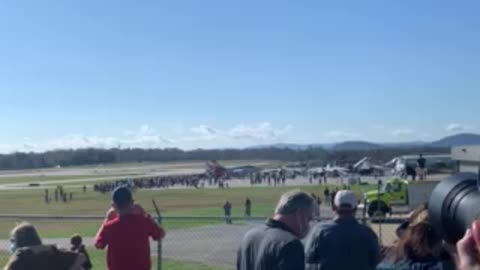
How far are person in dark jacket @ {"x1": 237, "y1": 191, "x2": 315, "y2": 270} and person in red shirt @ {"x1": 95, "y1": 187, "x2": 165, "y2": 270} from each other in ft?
6.31

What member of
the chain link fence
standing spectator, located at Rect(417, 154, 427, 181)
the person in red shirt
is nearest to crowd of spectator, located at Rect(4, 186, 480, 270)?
the person in red shirt

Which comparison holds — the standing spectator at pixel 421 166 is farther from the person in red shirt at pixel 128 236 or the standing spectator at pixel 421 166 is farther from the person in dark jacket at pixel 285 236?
the person in dark jacket at pixel 285 236

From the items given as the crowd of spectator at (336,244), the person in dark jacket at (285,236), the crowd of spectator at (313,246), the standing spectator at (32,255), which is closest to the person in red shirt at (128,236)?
the crowd of spectator at (313,246)

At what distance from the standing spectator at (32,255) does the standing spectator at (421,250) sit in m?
2.22

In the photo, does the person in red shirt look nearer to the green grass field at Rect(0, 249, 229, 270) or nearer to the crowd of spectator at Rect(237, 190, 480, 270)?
the crowd of spectator at Rect(237, 190, 480, 270)

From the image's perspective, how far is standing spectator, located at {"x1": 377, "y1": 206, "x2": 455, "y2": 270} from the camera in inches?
175

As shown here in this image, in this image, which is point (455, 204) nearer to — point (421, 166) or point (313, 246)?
point (313, 246)

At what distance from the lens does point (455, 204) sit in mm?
3580

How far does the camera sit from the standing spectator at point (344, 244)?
544 cm

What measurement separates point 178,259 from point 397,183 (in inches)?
1028

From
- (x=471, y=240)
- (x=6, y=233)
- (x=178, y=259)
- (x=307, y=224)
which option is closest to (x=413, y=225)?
(x=307, y=224)

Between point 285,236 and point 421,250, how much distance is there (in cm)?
88

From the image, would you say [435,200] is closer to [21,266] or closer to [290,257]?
[290,257]

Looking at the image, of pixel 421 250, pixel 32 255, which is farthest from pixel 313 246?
pixel 32 255
